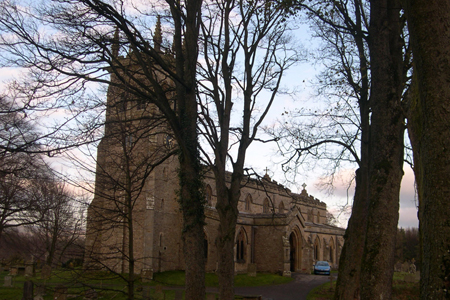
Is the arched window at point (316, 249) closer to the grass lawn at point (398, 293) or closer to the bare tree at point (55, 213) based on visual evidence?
the grass lawn at point (398, 293)

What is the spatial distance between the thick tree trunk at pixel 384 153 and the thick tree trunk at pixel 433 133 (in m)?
2.18

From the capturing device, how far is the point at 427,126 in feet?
14.3

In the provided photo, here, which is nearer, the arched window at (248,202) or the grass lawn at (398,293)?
the grass lawn at (398,293)

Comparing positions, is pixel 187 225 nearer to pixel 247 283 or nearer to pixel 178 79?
pixel 178 79

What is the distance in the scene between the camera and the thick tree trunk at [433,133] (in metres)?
3.94

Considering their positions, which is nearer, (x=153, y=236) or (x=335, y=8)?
(x=335, y=8)

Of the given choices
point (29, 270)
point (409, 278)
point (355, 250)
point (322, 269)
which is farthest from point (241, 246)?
point (355, 250)

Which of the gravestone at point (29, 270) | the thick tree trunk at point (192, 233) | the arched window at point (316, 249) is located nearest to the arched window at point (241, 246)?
the arched window at point (316, 249)

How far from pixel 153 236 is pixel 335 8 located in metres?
20.4

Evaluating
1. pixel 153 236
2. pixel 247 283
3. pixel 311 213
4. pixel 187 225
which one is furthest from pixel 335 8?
pixel 311 213

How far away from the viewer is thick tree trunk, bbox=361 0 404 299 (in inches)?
252

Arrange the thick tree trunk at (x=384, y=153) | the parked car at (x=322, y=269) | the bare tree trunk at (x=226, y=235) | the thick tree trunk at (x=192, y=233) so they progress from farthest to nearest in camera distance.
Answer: the parked car at (x=322, y=269), the bare tree trunk at (x=226, y=235), the thick tree trunk at (x=192, y=233), the thick tree trunk at (x=384, y=153)

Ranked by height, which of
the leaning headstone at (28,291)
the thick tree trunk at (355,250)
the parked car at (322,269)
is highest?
the thick tree trunk at (355,250)

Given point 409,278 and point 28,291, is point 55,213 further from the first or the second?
point 409,278
